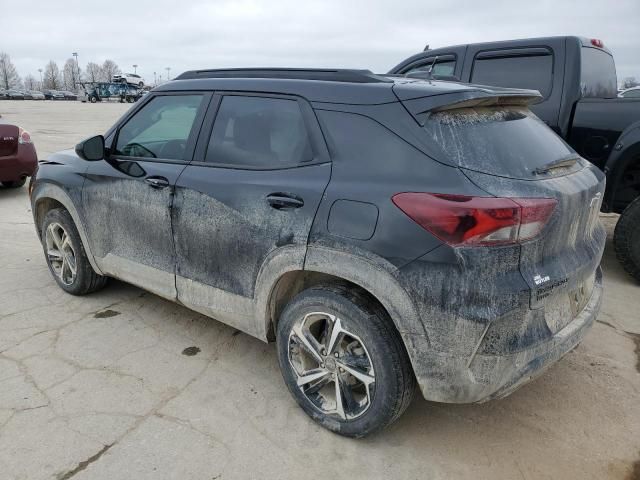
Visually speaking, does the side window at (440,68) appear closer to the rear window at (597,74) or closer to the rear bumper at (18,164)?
the rear window at (597,74)

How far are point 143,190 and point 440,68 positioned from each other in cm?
394

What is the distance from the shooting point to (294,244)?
2.50 meters

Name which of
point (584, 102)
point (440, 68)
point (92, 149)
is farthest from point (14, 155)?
point (584, 102)

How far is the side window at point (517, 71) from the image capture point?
4957mm

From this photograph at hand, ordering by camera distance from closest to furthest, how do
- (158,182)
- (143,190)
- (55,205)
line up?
(158,182) < (143,190) < (55,205)

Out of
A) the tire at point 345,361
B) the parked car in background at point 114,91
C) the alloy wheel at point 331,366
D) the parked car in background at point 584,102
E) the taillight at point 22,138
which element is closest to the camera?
the tire at point 345,361

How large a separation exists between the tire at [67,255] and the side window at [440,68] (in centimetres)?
394

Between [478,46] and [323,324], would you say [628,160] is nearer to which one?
[478,46]

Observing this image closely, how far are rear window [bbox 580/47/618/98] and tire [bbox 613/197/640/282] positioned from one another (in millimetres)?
1209

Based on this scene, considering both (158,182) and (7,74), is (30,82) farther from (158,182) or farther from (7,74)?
(158,182)

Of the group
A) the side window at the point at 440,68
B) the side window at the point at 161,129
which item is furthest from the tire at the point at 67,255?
the side window at the point at 440,68

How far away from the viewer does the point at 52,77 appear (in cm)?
13062

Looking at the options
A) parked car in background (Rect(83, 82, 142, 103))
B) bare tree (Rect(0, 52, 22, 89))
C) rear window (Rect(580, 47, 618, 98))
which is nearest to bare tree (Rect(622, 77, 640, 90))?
rear window (Rect(580, 47, 618, 98))

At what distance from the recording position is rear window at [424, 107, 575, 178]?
2219 mm
